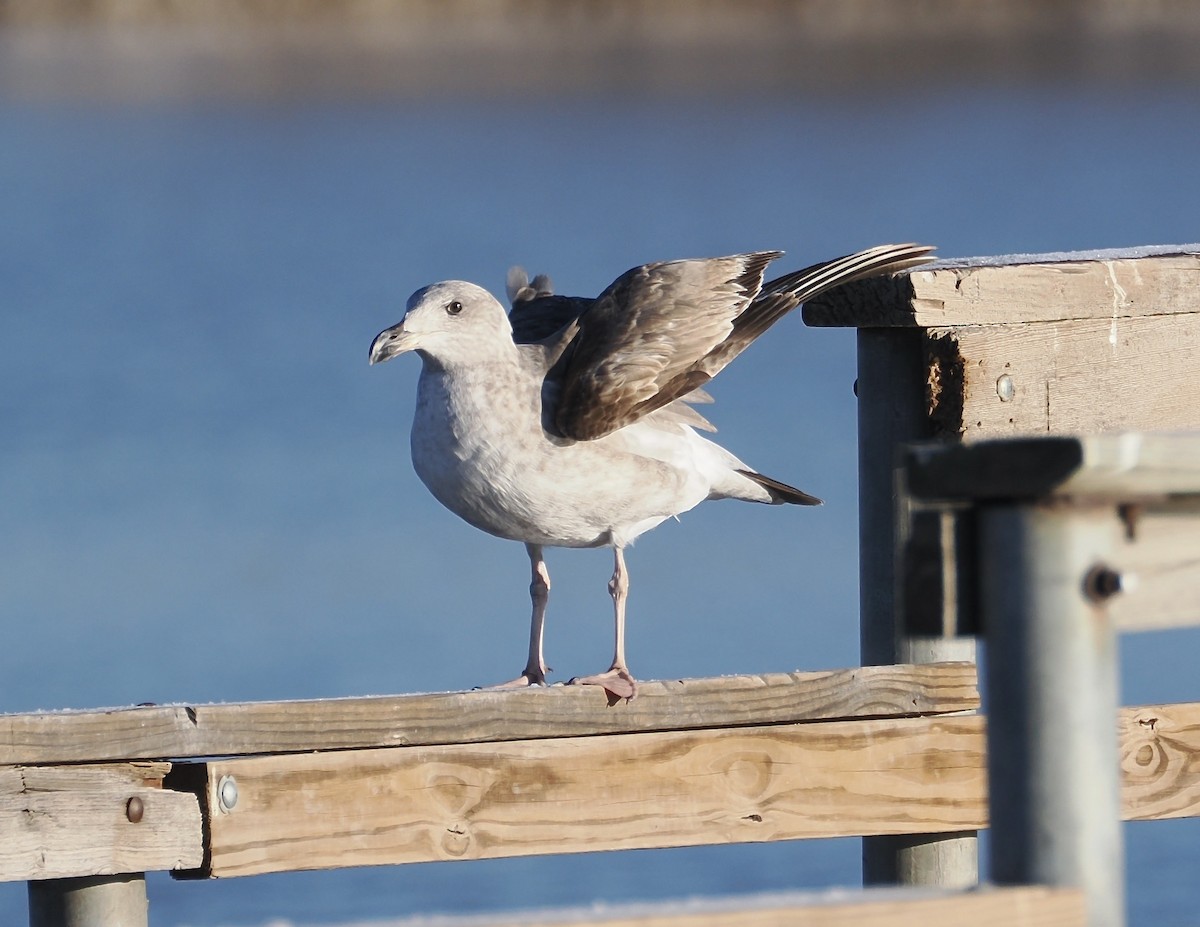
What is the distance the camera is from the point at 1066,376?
4.76m

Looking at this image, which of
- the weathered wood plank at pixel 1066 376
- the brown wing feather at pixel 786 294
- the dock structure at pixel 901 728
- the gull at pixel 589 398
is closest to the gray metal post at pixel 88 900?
the dock structure at pixel 901 728

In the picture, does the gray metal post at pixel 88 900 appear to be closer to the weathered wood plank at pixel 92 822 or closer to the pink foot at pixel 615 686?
the weathered wood plank at pixel 92 822

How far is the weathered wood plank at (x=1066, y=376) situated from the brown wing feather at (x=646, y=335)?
0.81 meters

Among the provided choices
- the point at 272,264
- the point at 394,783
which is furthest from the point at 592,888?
the point at 272,264

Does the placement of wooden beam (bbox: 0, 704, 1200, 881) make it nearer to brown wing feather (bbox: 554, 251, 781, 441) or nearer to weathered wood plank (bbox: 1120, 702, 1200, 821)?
weathered wood plank (bbox: 1120, 702, 1200, 821)

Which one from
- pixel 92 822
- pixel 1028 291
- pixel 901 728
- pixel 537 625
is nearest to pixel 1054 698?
pixel 92 822

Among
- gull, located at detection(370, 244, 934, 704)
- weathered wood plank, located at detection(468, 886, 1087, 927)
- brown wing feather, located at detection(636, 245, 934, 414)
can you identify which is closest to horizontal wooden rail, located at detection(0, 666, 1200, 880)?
gull, located at detection(370, 244, 934, 704)

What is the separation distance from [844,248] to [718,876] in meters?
13.7

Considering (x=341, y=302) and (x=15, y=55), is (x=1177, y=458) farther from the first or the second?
(x=15, y=55)

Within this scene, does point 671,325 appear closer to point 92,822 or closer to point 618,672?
point 618,672

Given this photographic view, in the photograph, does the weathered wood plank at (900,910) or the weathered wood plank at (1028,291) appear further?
the weathered wood plank at (1028,291)

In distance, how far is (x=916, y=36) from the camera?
40.8m

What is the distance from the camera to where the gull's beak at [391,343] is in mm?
5004

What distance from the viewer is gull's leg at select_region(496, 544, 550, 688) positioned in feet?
16.7
